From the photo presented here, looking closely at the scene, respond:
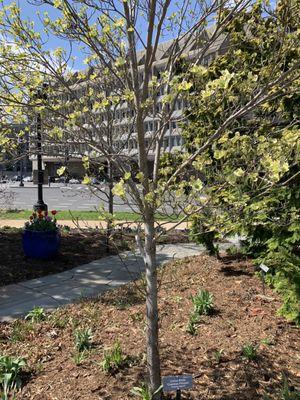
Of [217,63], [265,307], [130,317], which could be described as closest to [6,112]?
[130,317]

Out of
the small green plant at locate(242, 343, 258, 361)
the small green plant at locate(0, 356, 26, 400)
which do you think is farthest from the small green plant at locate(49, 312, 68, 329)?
the small green plant at locate(242, 343, 258, 361)

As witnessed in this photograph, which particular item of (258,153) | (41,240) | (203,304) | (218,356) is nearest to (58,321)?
(203,304)

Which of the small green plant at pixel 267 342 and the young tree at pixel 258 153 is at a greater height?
the young tree at pixel 258 153

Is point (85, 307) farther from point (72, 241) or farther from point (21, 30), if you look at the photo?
point (72, 241)

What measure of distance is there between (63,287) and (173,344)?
9.12 feet

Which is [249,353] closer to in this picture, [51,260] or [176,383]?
[176,383]

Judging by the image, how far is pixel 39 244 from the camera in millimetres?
7586

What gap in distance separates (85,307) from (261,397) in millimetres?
2728

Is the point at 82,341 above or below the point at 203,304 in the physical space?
below

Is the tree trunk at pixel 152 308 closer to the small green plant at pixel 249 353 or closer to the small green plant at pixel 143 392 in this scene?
the small green plant at pixel 143 392

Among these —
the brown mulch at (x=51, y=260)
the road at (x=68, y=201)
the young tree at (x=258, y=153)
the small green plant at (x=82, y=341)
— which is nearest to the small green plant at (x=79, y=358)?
the small green plant at (x=82, y=341)

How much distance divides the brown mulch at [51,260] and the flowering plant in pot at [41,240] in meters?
0.14

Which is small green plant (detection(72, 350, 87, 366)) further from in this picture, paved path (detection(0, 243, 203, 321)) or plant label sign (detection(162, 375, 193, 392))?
paved path (detection(0, 243, 203, 321))

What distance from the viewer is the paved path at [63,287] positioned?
5.47 meters
